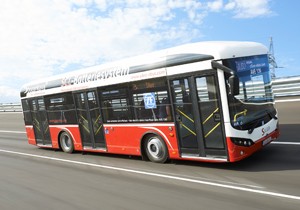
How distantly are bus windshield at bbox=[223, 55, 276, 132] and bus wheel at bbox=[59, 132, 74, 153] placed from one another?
7292mm

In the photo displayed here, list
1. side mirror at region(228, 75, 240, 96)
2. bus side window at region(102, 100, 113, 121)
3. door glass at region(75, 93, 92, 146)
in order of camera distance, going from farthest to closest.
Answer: door glass at region(75, 93, 92, 146)
bus side window at region(102, 100, 113, 121)
side mirror at region(228, 75, 240, 96)

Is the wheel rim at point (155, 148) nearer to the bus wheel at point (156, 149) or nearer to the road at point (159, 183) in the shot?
the bus wheel at point (156, 149)

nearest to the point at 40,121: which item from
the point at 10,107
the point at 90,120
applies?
the point at 90,120

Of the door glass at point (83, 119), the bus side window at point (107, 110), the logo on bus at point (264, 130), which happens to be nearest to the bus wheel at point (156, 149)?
the bus side window at point (107, 110)

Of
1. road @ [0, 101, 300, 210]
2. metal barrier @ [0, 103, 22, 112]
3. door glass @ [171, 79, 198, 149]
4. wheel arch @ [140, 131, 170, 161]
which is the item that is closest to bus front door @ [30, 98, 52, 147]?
road @ [0, 101, 300, 210]

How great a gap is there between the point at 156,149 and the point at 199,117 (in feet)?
6.32

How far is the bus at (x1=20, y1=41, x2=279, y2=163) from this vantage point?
798cm

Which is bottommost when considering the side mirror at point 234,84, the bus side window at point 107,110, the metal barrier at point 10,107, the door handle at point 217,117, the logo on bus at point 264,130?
the logo on bus at point 264,130

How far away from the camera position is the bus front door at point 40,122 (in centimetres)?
1462

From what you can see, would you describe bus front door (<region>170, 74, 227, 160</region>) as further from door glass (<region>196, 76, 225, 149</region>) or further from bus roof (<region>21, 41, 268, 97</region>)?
bus roof (<region>21, 41, 268, 97</region>)

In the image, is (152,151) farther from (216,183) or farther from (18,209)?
(18,209)

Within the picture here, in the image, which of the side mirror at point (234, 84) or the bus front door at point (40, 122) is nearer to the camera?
the side mirror at point (234, 84)

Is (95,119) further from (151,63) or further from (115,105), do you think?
(151,63)

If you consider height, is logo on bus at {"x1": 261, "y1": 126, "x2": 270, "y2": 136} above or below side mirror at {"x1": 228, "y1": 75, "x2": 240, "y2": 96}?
below
